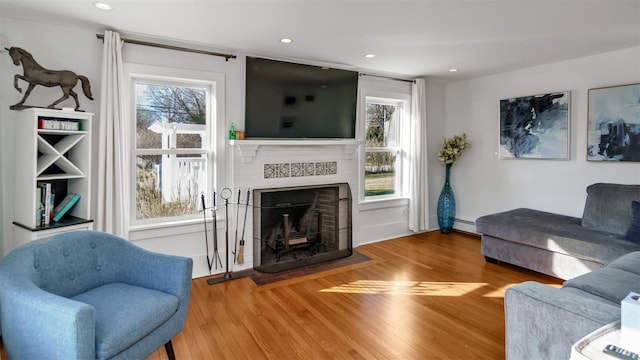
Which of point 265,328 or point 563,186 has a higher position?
point 563,186

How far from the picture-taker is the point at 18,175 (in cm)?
261

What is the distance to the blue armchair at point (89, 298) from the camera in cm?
146

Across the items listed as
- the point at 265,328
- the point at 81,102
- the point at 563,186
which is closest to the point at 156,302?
the point at 265,328

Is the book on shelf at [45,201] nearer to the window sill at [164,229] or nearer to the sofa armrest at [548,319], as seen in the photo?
the window sill at [164,229]

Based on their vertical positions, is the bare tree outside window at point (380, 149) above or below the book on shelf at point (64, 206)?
above

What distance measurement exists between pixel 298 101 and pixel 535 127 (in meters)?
3.03

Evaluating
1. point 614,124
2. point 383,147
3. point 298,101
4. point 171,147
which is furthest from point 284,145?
point 614,124

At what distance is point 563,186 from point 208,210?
4179mm

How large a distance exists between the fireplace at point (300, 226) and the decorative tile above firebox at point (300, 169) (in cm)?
17

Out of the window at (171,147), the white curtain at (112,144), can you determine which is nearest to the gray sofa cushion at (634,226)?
the window at (171,147)

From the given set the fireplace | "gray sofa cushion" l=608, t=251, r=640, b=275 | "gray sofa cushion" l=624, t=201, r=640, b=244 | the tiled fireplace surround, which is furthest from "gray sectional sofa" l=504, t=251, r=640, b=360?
the tiled fireplace surround

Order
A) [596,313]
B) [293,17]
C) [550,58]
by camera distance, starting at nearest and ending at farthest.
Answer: [596,313] < [293,17] < [550,58]

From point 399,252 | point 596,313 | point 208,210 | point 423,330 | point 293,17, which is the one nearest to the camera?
point 596,313

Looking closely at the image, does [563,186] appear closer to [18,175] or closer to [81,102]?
[81,102]
